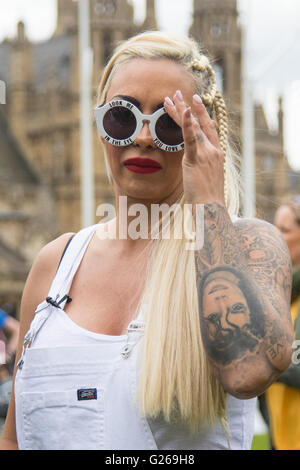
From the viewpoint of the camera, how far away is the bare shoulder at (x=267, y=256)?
5.18ft

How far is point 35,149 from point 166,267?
44.9 meters

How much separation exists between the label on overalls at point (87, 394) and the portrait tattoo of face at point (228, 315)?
1.04ft

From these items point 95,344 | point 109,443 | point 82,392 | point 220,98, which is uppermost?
point 220,98

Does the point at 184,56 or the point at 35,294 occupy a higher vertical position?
the point at 184,56

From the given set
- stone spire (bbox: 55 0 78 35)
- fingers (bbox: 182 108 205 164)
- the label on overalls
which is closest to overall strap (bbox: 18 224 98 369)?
the label on overalls

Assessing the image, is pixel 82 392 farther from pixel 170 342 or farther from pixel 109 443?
pixel 170 342

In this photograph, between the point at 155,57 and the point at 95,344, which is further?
the point at 155,57

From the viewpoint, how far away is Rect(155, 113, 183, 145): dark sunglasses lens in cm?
175

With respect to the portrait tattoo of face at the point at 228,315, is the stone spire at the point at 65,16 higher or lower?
higher

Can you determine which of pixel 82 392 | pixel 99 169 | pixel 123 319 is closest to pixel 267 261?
pixel 123 319

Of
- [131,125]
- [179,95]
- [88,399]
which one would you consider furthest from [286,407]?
[179,95]

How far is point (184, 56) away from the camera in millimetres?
1842

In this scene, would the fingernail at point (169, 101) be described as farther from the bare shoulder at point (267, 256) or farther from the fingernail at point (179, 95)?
the bare shoulder at point (267, 256)

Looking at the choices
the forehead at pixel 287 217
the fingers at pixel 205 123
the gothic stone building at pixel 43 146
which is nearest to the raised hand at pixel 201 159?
the fingers at pixel 205 123
